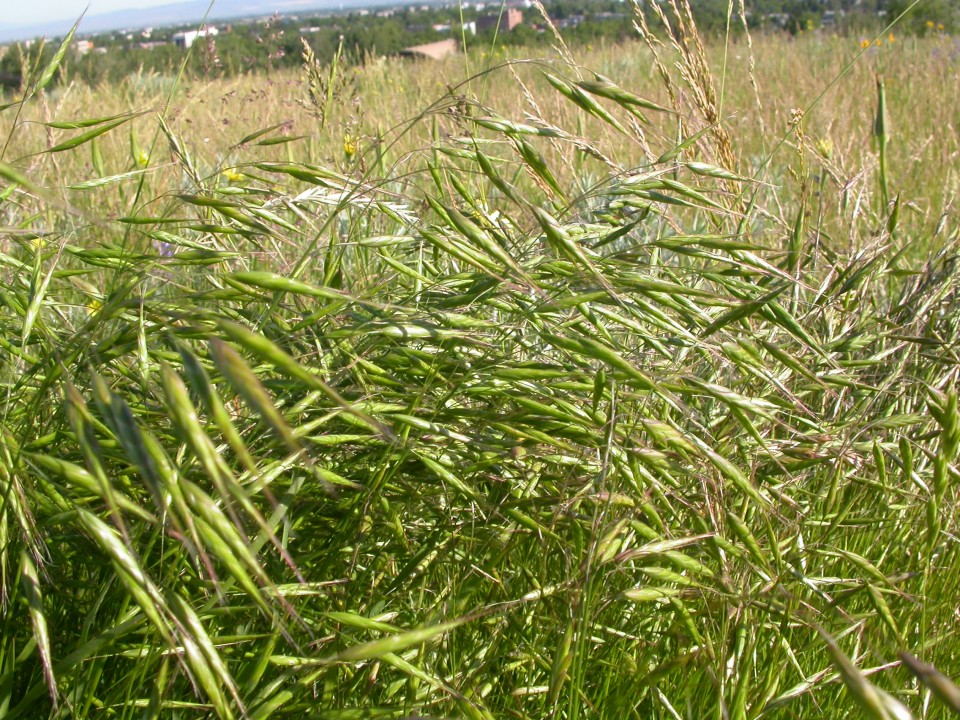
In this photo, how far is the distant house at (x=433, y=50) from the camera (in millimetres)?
9000

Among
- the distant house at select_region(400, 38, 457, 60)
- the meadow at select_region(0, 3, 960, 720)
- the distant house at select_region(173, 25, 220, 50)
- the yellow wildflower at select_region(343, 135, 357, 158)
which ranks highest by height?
the distant house at select_region(400, 38, 457, 60)

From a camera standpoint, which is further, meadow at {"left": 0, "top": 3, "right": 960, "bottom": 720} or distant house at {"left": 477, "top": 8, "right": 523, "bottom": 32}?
distant house at {"left": 477, "top": 8, "right": 523, "bottom": 32}

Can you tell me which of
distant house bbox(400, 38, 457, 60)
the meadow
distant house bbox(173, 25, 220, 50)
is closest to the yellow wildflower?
distant house bbox(173, 25, 220, 50)

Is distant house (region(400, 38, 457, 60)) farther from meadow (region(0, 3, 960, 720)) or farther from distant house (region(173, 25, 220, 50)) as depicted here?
meadow (region(0, 3, 960, 720))

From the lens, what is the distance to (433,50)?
9.98 metres

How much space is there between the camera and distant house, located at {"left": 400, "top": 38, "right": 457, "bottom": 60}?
29.5 ft

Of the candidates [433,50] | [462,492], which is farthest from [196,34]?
[433,50]

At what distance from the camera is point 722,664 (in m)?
1.03

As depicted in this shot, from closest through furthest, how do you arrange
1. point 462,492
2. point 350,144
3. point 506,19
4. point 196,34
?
point 462,492 → point 196,34 → point 350,144 → point 506,19

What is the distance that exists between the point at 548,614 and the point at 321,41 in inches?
314

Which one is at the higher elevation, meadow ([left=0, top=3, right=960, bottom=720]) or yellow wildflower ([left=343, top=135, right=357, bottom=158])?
yellow wildflower ([left=343, top=135, right=357, bottom=158])

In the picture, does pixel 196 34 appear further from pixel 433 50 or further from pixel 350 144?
pixel 433 50

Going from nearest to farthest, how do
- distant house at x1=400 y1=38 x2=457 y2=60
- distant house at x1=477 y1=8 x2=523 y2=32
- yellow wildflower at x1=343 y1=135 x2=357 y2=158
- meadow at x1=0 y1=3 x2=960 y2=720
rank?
meadow at x1=0 y1=3 x2=960 y2=720 < distant house at x1=477 y1=8 x2=523 y2=32 < yellow wildflower at x1=343 y1=135 x2=357 y2=158 < distant house at x1=400 y1=38 x2=457 y2=60

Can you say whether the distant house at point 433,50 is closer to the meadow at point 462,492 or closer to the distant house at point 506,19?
the distant house at point 506,19
